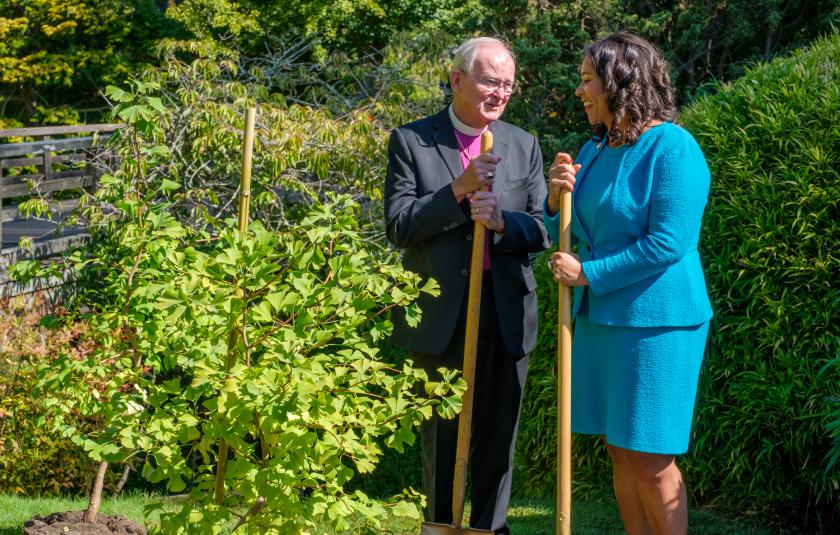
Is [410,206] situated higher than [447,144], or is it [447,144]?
[447,144]

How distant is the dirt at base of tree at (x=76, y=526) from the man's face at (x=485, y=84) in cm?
219

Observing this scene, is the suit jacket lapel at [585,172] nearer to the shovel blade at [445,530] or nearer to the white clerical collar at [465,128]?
the white clerical collar at [465,128]

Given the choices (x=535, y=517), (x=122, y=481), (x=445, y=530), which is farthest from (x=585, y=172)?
(x=122, y=481)

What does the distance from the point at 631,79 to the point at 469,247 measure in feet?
3.12

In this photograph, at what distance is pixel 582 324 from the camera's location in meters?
3.49

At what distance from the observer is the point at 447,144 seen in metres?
3.97

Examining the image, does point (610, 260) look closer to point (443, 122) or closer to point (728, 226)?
point (443, 122)

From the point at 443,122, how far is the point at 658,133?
1013 mm

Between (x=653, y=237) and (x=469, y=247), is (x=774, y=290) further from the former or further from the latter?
(x=653, y=237)

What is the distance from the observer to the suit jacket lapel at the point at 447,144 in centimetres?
394

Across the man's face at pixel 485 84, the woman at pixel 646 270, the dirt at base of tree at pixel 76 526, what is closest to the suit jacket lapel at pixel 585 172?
the woman at pixel 646 270

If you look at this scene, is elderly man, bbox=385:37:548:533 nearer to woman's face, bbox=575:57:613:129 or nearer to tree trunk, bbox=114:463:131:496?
woman's face, bbox=575:57:613:129

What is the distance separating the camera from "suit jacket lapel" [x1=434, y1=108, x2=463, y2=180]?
3943 mm

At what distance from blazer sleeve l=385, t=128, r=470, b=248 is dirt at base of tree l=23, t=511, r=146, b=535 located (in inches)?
66.5
